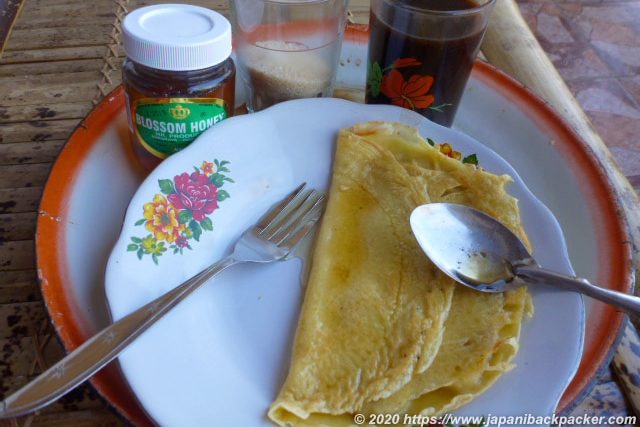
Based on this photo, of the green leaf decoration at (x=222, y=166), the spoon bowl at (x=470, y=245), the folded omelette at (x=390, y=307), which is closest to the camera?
the folded omelette at (x=390, y=307)

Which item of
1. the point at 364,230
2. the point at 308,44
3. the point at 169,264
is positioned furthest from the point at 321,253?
the point at 308,44

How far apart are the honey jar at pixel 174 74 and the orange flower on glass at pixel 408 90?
0.99ft

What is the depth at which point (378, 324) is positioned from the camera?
0.78 meters

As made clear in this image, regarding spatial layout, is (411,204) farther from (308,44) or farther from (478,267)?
(308,44)

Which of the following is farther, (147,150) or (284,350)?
(147,150)

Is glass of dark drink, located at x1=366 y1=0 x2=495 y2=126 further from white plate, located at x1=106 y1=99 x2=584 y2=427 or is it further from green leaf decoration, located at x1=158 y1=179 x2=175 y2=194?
green leaf decoration, located at x1=158 y1=179 x2=175 y2=194

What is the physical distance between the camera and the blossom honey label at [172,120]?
90 centimetres

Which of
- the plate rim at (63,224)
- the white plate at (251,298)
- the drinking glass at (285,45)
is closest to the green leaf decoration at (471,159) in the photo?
the white plate at (251,298)

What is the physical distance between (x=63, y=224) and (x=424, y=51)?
0.67 meters

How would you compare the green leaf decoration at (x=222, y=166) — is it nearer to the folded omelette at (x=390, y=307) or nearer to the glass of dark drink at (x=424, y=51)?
the folded omelette at (x=390, y=307)

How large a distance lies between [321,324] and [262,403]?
139mm

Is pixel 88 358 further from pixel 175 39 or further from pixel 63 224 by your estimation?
pixel 175 39

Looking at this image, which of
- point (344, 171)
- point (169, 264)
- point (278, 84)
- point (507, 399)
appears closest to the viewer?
point (507, 399)

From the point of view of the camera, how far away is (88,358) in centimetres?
64
